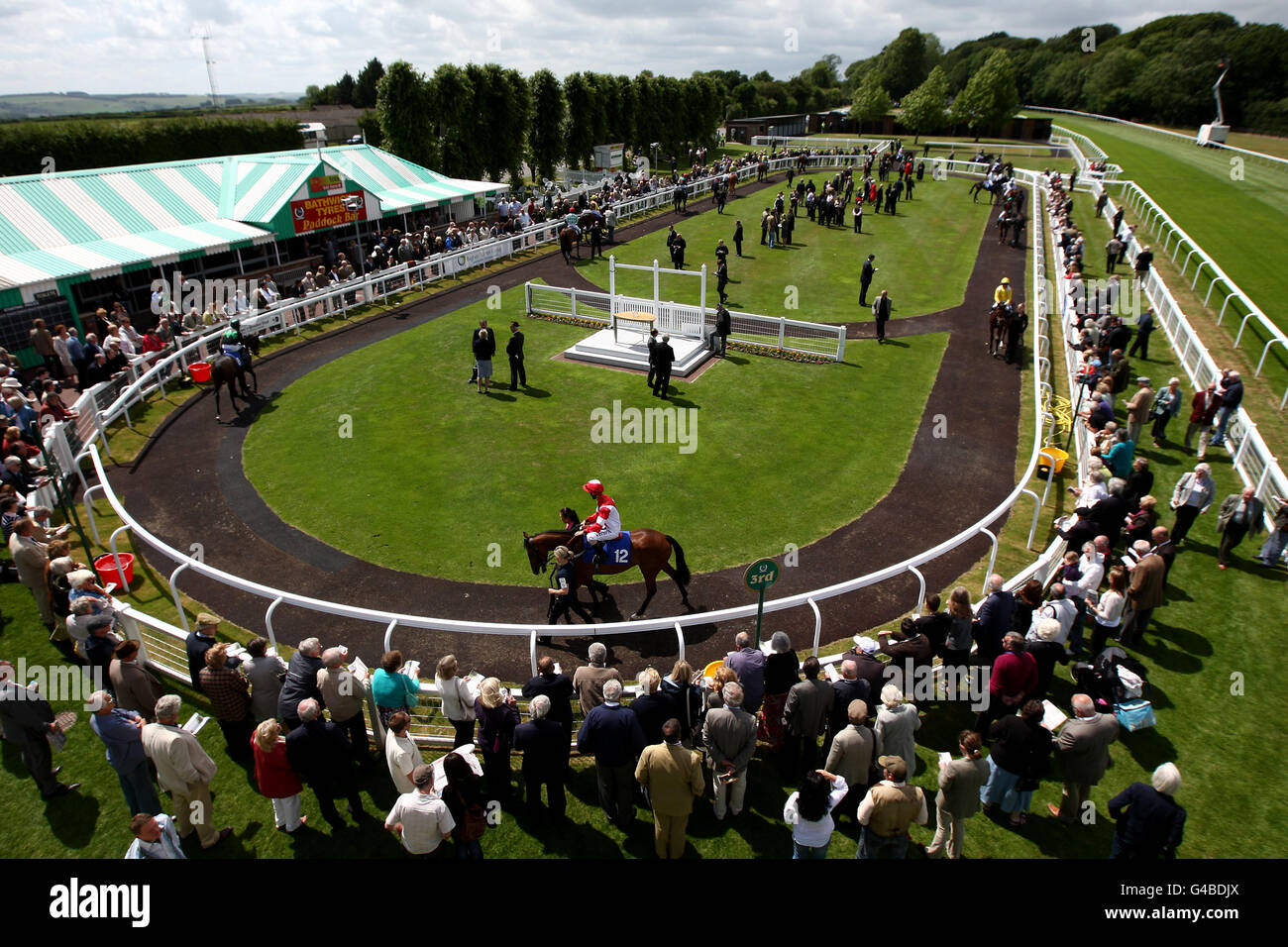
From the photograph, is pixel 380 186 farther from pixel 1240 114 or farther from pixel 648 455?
pixel 1240 114

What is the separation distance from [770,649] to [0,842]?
300 inches

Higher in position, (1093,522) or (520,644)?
(1093,522)

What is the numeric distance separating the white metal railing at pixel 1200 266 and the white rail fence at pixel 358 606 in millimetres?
5073

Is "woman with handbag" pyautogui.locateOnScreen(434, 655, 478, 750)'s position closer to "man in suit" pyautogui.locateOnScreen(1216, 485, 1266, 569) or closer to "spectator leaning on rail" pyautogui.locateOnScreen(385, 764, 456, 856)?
"spectator leaning on rail" pyautogui.locateOnScreen(385, 764, 456, 856)

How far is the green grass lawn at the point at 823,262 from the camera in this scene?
24.7m

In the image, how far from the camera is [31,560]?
9.23 meters

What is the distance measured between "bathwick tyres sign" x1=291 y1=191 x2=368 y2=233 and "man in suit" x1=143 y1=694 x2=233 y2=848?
2477 centimetres

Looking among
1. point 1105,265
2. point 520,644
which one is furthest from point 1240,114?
point 520,644

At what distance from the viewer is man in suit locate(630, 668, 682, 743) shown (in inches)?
260

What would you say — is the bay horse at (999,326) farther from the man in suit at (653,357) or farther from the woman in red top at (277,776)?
the woman in red top at (277,776)

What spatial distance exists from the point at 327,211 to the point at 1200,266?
102 feet

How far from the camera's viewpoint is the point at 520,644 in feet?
30.6

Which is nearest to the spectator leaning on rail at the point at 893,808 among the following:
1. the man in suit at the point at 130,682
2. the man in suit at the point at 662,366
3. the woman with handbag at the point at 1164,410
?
the man in suit at the point at 130,682

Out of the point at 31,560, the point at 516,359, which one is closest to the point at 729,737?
the point at 31,560
